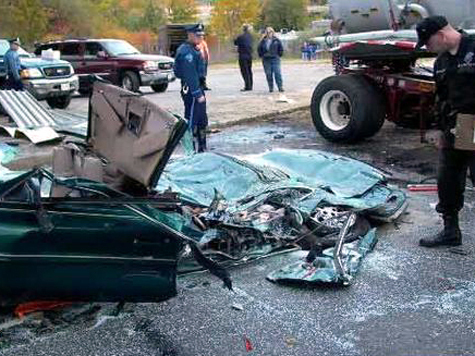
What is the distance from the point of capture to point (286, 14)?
198 ft

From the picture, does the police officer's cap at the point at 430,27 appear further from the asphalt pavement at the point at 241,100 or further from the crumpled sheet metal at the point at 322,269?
the asphalt pavement at the point at 241,100

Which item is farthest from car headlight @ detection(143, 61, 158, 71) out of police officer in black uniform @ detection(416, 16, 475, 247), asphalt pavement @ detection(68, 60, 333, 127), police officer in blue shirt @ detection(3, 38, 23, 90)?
police officer in black uniform @ detection(416, 16, 475, 247)

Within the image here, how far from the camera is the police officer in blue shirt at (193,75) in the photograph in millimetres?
8234

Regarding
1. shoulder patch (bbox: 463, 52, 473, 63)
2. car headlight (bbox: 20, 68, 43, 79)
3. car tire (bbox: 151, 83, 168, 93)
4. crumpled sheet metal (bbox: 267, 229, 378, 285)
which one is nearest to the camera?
crumpled sheet metal (bbox: 267, 229, 378, 285)

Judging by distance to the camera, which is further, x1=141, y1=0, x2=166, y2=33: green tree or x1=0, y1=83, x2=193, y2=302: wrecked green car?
x1=141, y1=0, x2=166, y2=33: green tree

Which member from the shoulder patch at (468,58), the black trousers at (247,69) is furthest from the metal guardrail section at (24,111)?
the shoulder patch at (468,58)

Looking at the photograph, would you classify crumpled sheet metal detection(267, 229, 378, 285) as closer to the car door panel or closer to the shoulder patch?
the car door panel

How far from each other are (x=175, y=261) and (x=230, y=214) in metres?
1.28

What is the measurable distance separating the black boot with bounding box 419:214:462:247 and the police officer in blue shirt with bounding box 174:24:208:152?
4.02 m

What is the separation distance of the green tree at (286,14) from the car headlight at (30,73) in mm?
46763

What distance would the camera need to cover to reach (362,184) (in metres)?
5.95

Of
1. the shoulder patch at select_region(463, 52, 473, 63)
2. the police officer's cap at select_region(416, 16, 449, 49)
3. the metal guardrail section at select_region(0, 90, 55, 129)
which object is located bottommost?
the metal guardrail section at select_region(0, 90, 55, 129)

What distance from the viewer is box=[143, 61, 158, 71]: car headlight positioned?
1800cm

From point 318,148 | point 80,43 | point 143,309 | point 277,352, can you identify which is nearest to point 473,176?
point 277,352
